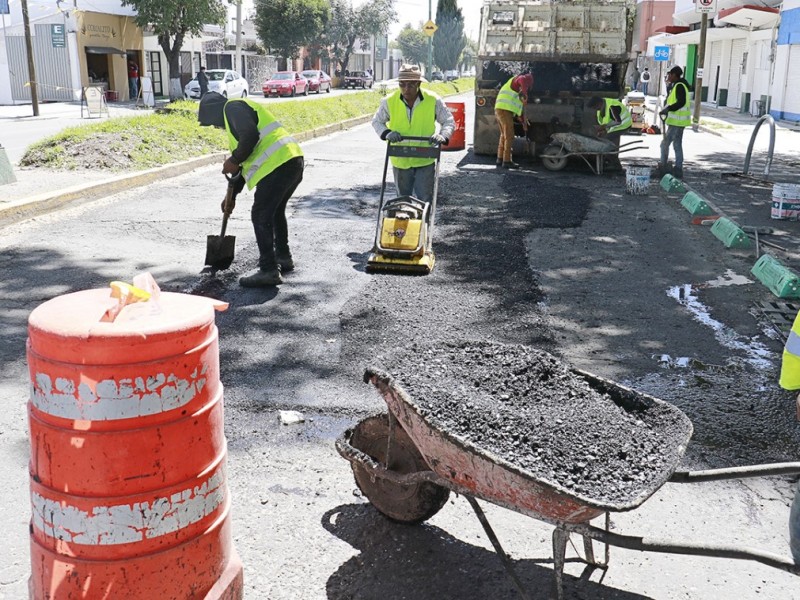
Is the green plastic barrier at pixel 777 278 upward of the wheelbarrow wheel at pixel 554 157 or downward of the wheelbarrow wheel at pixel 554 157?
downward

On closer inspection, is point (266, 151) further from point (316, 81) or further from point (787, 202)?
point (316, 81)

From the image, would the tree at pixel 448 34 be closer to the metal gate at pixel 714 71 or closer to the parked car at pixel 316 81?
the parked car at pixel 316 81

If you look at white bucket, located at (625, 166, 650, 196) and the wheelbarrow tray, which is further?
white bucket, located at (625, 166, 650, 196)

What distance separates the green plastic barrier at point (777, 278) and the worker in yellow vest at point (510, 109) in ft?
23.7

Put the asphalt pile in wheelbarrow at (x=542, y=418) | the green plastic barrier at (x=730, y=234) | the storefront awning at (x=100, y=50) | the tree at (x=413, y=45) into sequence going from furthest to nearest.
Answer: the tree at (x=413, y=45) → the storefront awning at (x=100, y=50) → the green plastic barrier at (x=730, y=234) → the asphalt pile in wheelbarrow at (x=542, y=418)

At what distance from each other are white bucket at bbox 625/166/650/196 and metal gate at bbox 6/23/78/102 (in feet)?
104

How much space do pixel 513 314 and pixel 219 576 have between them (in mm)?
4197

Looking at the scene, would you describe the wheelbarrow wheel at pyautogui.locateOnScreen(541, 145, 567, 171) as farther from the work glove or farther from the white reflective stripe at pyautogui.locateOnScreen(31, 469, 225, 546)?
the white reflective stripe at pyautogui.locateOnScreen(31, 469, 225, 546)

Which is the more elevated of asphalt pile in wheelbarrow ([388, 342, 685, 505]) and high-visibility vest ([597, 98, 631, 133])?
high-visibility vest ([597, 98, 631, 133])

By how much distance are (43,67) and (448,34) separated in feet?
187

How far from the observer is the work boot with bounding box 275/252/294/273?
303 inches

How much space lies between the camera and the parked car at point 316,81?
5131 centimetres

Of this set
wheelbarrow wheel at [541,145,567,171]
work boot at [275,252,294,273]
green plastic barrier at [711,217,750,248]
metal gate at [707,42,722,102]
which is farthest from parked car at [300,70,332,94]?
work boot at [275,252,294,273]

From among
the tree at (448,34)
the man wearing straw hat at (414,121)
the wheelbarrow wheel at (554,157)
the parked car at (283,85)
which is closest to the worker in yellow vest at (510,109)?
the wheelbarrow wheel at (554,157)
